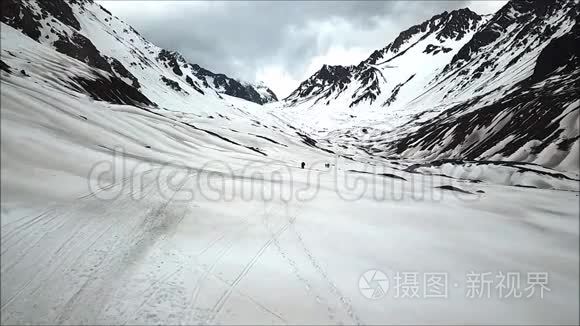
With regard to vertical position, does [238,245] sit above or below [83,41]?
below

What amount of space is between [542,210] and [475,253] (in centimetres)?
486

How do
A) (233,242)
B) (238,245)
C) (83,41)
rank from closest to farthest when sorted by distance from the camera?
(238,245) < (233,242) < (83,41)

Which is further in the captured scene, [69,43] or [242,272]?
[69,43]

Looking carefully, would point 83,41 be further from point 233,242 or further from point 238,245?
point 238,245

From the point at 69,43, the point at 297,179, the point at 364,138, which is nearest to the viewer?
the point at 297,179

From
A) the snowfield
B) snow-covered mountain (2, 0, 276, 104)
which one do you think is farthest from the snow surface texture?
snow-covered mountain (2, 0, 276, 104)

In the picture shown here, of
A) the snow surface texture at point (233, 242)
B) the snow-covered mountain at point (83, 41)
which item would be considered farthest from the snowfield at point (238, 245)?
the snow-covered mountain at point (83, 41)

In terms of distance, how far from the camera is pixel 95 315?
689 cm

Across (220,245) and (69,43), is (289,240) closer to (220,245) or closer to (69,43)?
(220,245)

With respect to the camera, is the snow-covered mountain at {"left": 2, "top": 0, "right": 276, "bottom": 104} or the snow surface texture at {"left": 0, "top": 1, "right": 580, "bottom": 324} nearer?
the snow surface texture at {"left": 0, "top": 1, "right": 580, "bottom": 324}

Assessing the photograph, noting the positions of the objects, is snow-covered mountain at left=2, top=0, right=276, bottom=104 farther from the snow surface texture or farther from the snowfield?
the snowfield

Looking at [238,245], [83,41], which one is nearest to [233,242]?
[238,245]

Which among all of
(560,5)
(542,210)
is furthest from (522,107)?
(560,5)

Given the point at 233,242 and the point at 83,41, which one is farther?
the point at 83,41
